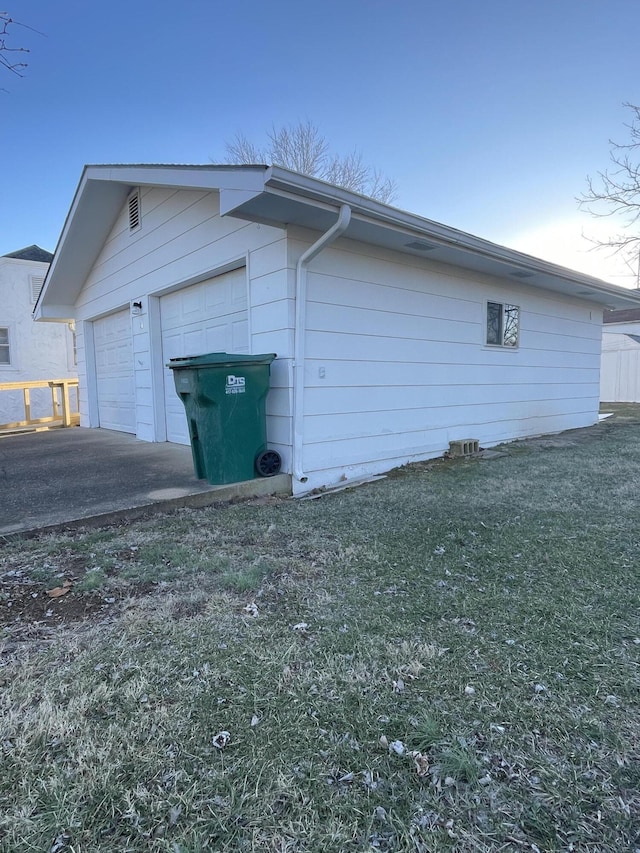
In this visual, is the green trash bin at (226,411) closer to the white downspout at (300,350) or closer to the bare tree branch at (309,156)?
the white downspout at (300,350)

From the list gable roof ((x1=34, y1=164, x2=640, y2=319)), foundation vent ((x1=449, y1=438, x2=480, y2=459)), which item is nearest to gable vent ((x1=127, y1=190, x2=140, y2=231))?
gable roof ((x1=34, y1=164, x2=640, y2=319))

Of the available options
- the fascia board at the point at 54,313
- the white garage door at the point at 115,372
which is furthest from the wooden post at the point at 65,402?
the fascia board at the point at 54,313

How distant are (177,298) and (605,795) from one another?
22.7ft

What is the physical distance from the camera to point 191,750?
1483mm

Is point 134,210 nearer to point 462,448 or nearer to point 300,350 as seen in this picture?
point 300,350

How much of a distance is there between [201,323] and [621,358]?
668 inches

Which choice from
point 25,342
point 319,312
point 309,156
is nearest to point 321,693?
point 319,312

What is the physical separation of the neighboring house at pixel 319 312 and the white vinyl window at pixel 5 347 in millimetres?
4959

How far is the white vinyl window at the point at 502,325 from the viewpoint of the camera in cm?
744

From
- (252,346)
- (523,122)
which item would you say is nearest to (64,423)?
(252,346)

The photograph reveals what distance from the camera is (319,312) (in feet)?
16.2

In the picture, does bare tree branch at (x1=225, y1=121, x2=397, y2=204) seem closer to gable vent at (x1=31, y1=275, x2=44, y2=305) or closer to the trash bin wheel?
gable vent at (x1=31, y1=275, x2=44, y2=305)

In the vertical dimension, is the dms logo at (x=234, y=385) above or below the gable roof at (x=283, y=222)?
below

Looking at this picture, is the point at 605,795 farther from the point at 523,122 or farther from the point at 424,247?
the point at 523,122
